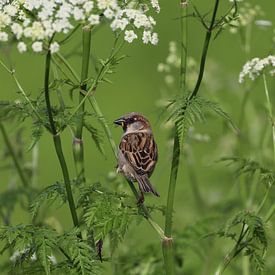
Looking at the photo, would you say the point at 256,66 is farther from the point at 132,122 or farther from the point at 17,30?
the point at 17,30

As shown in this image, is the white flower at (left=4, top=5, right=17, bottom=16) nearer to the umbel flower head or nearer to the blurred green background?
the umbel flower head

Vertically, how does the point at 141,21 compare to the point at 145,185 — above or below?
above

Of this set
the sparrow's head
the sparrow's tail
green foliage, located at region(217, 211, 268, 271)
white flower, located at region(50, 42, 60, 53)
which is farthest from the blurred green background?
white flower, located at region(50, 42, 60, 53)

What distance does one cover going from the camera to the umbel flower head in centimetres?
344

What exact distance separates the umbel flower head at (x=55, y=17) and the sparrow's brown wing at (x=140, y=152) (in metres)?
0.70

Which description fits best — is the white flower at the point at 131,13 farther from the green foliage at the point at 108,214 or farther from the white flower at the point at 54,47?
the green foliage at the point at 108,214

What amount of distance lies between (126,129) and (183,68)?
→ 2.76 ft

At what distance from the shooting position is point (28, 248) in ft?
13.1

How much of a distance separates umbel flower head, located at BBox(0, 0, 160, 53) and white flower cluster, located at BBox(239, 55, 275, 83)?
69 cm

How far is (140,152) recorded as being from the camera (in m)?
4.50

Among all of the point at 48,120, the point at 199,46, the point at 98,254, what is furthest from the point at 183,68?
the point at 199,46

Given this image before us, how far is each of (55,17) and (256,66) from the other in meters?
1.27

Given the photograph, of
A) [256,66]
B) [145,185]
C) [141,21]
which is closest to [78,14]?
[141,21]

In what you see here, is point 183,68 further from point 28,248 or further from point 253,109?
point 253,109
